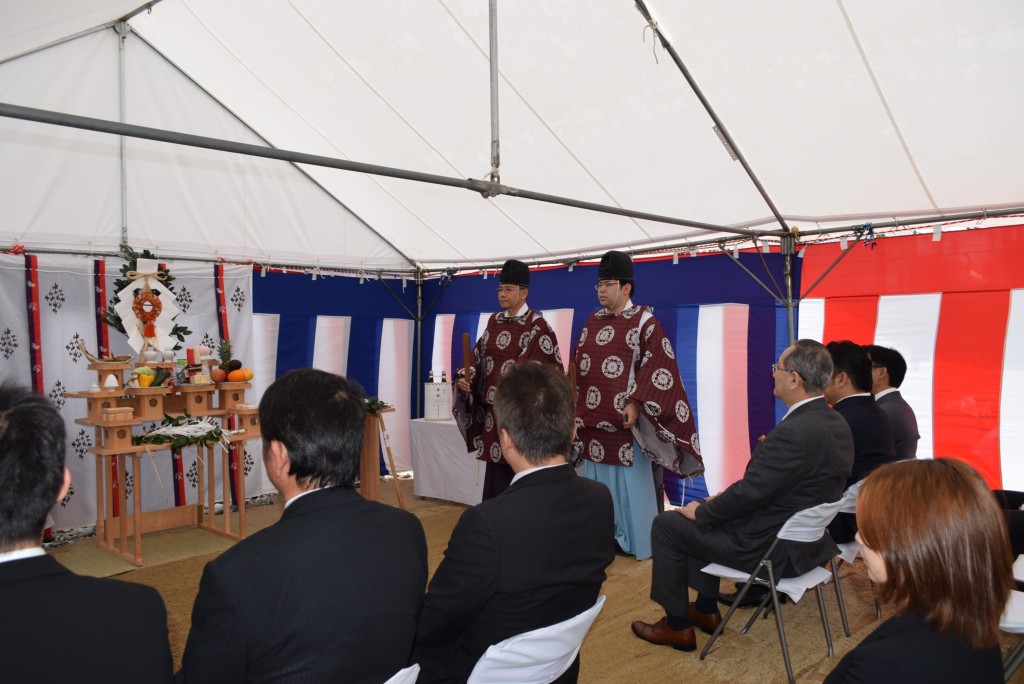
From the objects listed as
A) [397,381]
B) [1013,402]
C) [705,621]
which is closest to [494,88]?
[705,621]

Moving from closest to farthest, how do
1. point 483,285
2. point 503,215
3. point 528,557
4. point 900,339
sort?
1. point 528,557
2. point 900,339
3. point 503,215
4. point 483,285

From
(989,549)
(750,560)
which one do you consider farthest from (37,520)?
(750,560)

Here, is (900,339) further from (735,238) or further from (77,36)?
(77,36)

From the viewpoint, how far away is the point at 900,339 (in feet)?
12.1

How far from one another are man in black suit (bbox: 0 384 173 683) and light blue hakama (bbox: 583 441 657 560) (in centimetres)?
322

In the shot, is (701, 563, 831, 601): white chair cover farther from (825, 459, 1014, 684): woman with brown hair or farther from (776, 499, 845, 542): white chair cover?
(825, 459, 1014, 684): woman with brown hair

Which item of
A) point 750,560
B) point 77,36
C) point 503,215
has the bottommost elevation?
point 750,560

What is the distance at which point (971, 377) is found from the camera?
3.45m

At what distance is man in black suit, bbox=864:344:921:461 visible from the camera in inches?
125

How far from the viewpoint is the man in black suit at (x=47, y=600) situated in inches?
32.2

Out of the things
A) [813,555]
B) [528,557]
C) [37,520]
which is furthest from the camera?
[813,555]

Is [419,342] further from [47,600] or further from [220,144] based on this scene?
[47,600]

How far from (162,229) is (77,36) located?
1.25m

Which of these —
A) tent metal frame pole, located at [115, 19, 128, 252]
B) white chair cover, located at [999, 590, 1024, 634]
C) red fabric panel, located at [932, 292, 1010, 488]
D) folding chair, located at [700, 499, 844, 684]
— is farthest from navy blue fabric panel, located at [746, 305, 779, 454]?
tent metal frame pole, located at [115, 19, 128, 252]
